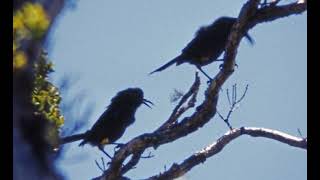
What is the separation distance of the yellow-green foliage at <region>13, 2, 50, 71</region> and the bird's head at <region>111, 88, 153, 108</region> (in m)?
3.70

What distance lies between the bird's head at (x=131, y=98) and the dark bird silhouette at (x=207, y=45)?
318 millimetres

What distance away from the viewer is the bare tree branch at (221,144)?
3.80 meters

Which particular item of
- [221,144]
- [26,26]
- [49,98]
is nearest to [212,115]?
[221,144]

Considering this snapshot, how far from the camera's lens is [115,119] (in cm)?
493

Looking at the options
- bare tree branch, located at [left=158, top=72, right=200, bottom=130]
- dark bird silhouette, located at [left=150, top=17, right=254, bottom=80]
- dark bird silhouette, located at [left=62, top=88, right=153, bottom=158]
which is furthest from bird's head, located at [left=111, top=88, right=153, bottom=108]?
bare tree branch, located at [left=158, top=72, right=200, bottom=130]

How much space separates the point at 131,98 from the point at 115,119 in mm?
333

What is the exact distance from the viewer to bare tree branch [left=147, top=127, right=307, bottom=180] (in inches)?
149

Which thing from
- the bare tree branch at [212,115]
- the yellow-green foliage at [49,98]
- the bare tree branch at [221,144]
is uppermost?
the yellow-green foliage at [49,98]

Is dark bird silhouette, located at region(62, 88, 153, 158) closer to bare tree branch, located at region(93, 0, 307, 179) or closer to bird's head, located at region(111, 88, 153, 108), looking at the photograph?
bird's head, located at region(111, 88, 153, 108)

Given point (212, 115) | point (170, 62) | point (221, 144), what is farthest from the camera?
point (170, 62)

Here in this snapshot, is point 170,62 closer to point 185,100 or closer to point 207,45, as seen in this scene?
point 207,45

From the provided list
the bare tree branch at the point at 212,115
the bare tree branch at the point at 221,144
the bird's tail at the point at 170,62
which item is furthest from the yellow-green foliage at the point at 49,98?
the bird's tail at the point at 170,62

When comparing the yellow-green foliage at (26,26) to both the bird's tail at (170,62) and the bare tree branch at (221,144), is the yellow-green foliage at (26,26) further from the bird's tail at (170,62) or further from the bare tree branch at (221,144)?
the bird's tail at (170,62)
